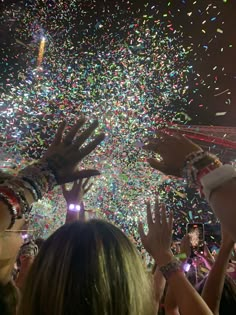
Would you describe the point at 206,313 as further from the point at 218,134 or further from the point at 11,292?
the point at 218,134

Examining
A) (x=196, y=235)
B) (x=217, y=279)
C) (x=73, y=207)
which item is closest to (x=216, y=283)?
(x=217, y=279)

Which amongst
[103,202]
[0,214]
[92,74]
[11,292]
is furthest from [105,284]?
[103,202]

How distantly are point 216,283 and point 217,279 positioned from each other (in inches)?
0.9

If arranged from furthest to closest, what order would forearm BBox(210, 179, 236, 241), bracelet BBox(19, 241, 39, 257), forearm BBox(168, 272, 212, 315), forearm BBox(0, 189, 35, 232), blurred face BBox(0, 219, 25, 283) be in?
bracelet BBox(19, 241, 39, 257) < blurred face BBox(0, 219, 25, 283) < forearm BBox(168, 272, 212, 315) < forearm BBox(0, 189, 35, 232) < forearm BBox(210, 179, 236, 241)

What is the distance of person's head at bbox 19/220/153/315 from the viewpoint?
118 cm

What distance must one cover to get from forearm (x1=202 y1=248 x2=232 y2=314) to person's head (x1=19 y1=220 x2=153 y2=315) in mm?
836

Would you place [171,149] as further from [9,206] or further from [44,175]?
[9,206]

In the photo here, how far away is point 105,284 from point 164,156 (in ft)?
1.85

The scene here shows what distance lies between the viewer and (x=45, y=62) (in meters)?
8.64

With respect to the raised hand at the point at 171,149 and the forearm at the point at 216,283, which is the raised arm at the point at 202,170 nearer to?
the raised hand at the point at 171,149

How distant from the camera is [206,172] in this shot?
4.35ft

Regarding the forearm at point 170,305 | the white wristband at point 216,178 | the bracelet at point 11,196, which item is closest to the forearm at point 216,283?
the forearm at point 170,305

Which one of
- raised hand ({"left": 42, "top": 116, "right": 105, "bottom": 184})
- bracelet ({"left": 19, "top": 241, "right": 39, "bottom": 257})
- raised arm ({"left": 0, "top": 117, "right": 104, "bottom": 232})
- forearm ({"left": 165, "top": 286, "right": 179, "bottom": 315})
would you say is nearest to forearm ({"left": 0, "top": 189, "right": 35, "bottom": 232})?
raised arm ({"left": 0, "top": 117, "right": 104, "bottom": 232})

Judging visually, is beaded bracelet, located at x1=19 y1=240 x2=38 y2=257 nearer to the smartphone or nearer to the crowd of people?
the crowd of people
